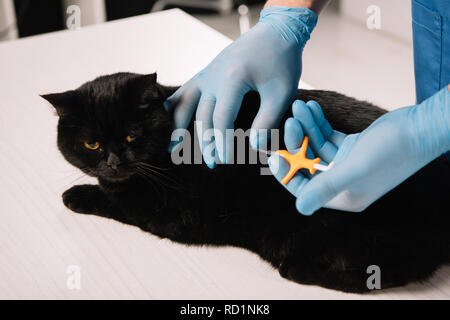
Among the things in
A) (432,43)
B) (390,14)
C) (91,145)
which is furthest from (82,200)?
(390,14)

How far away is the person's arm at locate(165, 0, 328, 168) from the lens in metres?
0.89

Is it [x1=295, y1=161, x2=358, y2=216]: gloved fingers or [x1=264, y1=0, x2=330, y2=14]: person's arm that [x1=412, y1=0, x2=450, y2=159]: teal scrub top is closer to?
[x1=264, y1=0, x2=330, y2=14]: person's arm

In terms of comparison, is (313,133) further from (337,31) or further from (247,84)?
(337,31)

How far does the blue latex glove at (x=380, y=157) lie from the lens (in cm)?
74

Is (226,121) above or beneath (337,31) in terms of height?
above

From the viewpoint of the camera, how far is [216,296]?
0.75 metres

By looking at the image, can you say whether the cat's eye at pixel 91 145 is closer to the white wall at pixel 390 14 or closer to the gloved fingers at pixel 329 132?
the gloved fingers at pixel 329 132

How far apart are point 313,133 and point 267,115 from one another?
0.10 metres

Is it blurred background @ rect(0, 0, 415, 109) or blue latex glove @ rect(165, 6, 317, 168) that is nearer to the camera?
blue latex glove @ rect(165, 6, 317, 168)

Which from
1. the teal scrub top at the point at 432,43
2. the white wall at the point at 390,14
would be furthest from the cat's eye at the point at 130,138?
the white wall at the point at 390,14

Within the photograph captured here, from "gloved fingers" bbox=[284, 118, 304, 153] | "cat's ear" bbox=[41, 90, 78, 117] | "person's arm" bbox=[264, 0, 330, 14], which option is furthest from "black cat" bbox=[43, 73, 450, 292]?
"person's arm" bbox=[264, 0, 330, 14]

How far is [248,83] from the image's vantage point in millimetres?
933

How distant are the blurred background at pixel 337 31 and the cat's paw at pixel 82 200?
5.42 ft
